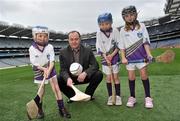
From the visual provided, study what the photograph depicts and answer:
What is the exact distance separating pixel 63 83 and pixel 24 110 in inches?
35.7

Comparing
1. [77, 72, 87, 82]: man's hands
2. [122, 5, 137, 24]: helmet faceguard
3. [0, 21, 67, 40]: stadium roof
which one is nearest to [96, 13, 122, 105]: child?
[122, 5, 137, 24]: helmet faceguard

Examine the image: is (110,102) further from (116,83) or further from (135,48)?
(135,48)

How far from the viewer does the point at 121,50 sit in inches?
232

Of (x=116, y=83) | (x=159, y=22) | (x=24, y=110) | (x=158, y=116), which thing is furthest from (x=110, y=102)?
(x=159, y=22)

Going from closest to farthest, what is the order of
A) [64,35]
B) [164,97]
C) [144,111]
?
[144,111]
[164,97]
[64,35]

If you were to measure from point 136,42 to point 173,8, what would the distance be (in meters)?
59.5

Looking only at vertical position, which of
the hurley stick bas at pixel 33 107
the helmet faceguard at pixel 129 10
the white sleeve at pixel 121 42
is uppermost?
the helmet faceguard at pixel 129 10

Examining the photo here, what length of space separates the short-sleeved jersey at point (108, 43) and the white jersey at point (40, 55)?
1107 mm

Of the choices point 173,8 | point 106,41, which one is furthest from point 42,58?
point 173,8

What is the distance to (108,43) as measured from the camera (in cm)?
600

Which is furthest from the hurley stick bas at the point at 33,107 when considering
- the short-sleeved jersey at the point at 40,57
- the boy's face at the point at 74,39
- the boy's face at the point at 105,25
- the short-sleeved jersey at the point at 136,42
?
the short-sleeved jersey at the point at 136,42

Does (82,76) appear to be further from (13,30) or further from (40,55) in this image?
(13,30)

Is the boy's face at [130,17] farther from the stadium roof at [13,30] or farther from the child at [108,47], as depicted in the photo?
the stadium roof at [13,30]

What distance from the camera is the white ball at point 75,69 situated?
18.7 feet
